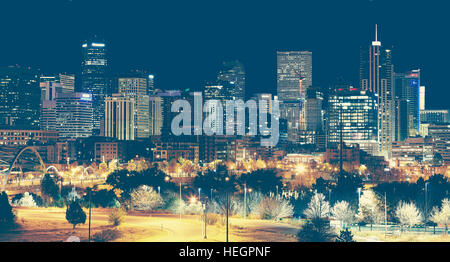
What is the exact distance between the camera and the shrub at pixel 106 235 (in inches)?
2408

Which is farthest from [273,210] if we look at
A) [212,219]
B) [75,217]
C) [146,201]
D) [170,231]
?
[75,217]

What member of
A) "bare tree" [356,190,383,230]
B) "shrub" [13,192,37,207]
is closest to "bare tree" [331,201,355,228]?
"bare tree" [356,190,383,230]

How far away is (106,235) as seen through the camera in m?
62.1

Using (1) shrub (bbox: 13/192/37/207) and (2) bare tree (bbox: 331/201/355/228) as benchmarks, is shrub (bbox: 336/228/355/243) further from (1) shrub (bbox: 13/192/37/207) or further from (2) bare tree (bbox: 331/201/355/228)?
(1) shrub (bbox: 13/192/37/207)

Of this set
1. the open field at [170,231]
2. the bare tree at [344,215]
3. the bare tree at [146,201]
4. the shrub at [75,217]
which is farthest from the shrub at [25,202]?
the bare tree at [344,215]

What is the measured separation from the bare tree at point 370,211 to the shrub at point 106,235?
1183 inches

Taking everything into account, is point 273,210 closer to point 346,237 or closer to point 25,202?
point 346,237

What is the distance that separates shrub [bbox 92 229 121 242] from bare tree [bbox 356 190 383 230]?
30.1 meters

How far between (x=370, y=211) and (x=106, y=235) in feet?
114

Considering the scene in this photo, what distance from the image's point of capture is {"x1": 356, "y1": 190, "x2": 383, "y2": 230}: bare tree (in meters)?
83.0

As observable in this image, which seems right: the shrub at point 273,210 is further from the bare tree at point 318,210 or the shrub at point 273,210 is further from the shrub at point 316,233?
the shrub at point 316,233
